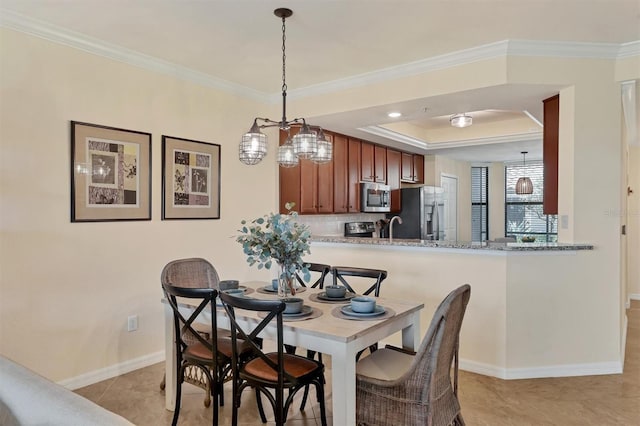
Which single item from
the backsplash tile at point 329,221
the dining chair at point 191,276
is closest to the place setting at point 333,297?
the dining chair at point 191,276

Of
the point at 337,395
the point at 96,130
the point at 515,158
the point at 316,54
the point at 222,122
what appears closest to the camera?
the point at 337,395

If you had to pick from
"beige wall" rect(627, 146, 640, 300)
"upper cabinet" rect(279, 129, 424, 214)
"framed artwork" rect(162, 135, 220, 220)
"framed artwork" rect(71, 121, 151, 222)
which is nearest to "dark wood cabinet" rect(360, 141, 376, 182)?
"upper cabinet" rect(279, 129, 424, 214)

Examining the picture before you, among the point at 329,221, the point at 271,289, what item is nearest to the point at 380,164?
the point at 329,221

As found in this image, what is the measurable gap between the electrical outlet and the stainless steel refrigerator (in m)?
4.18

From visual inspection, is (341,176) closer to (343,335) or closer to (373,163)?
(373,163)

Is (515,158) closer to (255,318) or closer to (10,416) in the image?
(255,318)

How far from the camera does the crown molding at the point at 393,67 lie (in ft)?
9.09

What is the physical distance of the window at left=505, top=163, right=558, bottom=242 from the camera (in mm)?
7648

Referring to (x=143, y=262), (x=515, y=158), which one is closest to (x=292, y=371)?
(x=143, y=262)

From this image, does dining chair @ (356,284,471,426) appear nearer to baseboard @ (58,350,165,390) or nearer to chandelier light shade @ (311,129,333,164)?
chandelier light shade @ (311,129,333,164)

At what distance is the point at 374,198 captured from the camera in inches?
227

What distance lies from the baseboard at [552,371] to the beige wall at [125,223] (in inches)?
3.1

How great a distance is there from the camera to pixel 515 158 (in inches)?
297

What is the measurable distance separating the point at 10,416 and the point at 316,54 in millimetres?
2902
